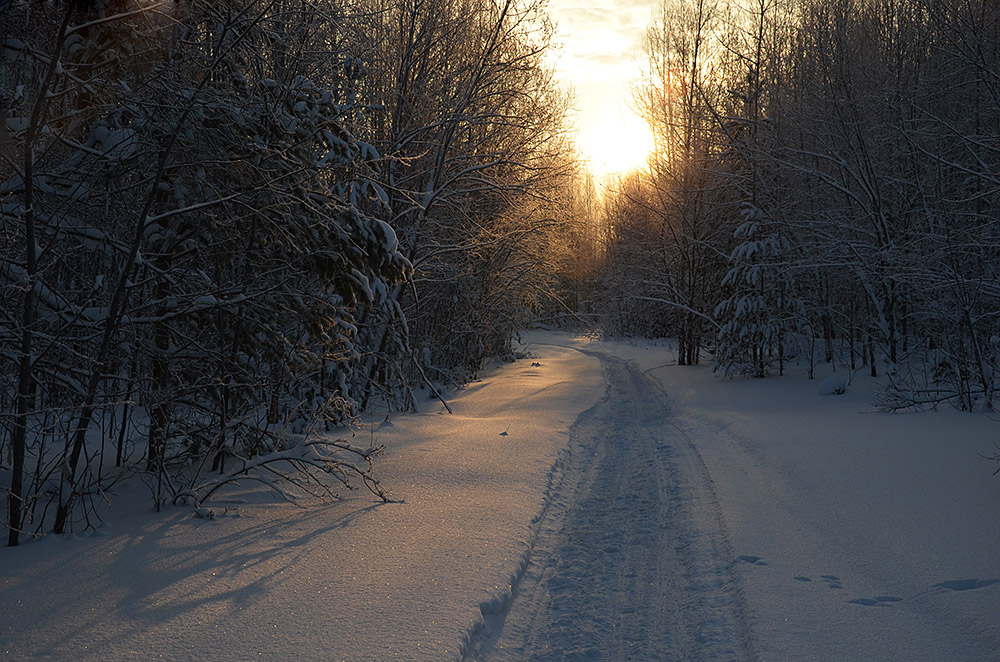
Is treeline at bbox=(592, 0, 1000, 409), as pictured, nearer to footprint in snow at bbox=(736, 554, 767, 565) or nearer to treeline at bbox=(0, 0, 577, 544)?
footprint in snow at bbox=(736, 554, 767, 565)

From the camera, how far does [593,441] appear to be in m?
9.98

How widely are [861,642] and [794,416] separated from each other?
883cm

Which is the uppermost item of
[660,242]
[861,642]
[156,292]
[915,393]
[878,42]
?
Result: [878,42]

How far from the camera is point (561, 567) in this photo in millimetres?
4902

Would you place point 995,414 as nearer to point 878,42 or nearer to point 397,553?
point 878,42

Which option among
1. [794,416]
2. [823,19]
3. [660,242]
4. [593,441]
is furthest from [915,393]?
[660,242]

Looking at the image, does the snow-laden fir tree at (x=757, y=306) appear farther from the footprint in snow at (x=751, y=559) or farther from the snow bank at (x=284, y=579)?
the footprint in snow at (x=751, y=559)

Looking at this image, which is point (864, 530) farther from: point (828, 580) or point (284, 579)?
point (284, 579)

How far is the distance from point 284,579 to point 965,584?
4.51m

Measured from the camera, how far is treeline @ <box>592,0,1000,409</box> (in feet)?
34.9

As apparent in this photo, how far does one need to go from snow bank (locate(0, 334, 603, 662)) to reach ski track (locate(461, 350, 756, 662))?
8.2 inches

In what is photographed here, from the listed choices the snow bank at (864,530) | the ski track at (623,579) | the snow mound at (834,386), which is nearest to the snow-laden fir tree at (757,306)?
the snow mound at (834,386)

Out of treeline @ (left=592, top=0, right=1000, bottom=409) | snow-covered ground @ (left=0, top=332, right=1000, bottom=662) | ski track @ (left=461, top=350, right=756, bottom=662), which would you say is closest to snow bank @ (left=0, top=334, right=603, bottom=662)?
snow-covered ground @ (left=0, top=332, right=1000, bottom=662)

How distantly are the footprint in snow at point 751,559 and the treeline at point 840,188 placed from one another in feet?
21.3
